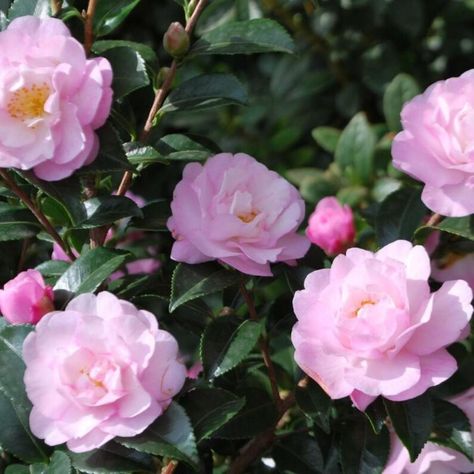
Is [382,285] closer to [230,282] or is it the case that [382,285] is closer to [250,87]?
[230,282]

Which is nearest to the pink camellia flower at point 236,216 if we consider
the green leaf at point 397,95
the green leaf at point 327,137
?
the green leaf at point 397,95

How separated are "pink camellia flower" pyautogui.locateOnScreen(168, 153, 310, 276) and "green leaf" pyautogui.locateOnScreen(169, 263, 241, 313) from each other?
0.04ft

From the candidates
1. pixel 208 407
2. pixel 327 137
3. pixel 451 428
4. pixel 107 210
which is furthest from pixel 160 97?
pixel 327 137

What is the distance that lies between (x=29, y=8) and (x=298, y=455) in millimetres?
667

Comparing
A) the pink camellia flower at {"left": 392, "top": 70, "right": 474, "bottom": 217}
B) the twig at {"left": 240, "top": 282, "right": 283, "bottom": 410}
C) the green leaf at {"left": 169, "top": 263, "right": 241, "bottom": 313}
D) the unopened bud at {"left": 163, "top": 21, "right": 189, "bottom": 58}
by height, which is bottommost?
the twig at {"left": 240, "top": 282, "right": 283, "bottom": 410}

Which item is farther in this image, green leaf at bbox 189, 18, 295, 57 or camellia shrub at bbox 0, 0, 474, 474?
green leaf at bbox 189, 18, 295, 57

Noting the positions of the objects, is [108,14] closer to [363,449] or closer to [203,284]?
[203,284]

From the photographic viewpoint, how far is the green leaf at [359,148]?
6.55 feet

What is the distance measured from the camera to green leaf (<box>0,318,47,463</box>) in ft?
3.62

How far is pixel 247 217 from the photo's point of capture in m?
1.23

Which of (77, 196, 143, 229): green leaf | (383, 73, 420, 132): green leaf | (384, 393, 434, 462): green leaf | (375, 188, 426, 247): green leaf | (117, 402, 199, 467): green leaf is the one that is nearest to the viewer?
(117, 402, 199, 467): green leaf

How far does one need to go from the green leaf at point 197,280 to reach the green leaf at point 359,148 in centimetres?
81

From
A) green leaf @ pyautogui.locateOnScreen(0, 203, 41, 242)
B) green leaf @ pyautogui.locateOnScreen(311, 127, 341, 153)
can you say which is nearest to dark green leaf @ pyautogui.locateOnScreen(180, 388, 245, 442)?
green leaf @ pyautogui.locateOnScreen(0, 203, 41, 242)

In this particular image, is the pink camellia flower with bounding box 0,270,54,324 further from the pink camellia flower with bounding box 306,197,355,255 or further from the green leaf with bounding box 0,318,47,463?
the pink camellia flower with bounding box 306,197,355,255
